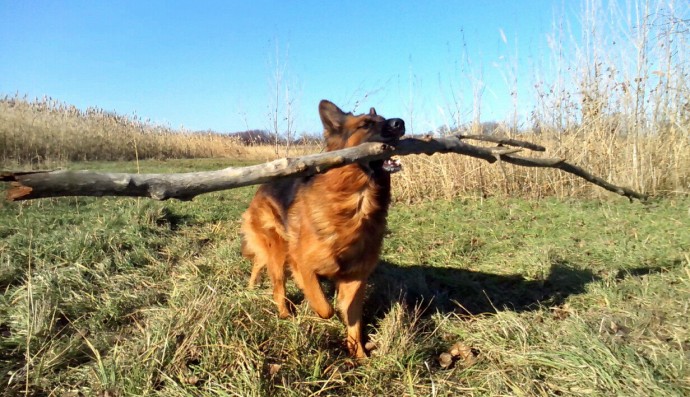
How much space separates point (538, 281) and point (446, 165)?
420cm

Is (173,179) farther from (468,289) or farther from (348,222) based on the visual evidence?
(468,289)

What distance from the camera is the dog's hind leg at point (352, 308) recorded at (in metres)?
3.03

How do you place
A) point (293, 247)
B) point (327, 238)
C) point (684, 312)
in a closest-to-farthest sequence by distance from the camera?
point (684, 312)
point (327, 238)
point (293, 247)

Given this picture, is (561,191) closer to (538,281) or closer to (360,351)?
(538,281)

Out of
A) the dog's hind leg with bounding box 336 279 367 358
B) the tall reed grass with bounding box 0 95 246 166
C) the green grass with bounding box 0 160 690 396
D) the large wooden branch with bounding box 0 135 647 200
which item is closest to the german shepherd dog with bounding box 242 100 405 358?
the dog's hind leg with bounding box 336 279 367 358

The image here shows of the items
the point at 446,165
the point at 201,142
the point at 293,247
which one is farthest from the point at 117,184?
the point at 201,142

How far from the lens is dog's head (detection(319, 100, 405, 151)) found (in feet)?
9.90

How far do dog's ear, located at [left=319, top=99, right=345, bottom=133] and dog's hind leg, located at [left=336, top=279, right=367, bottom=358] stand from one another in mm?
1259

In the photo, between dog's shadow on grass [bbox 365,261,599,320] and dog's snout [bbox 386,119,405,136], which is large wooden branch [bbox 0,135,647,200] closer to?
dog's snout [bbox 386,119,405,136]

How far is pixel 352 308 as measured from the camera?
10.3 feet

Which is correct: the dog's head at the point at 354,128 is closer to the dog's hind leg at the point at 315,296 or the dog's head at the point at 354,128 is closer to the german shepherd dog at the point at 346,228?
the german shepherd dog at the point at 346,228

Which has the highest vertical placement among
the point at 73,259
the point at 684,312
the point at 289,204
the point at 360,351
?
the point at 289,204

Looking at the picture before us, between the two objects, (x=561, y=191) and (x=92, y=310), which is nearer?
(x=92, y=310)

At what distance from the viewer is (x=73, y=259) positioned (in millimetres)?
3912
